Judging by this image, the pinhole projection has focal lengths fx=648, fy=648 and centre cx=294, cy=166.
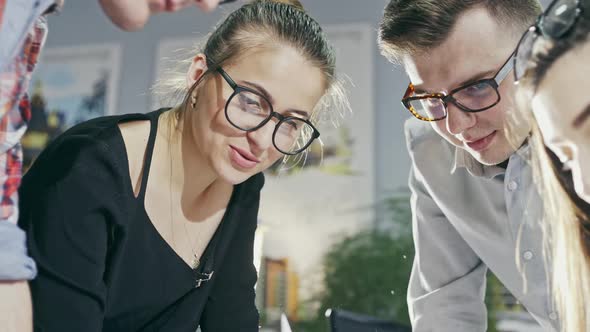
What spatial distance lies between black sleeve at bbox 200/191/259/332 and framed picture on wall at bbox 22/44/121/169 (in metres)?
2.66

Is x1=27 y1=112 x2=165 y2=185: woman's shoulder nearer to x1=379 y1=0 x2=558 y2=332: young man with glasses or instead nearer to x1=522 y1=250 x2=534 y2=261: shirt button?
x1=379 y1=0 x2=558 y2=332: young man with glasses

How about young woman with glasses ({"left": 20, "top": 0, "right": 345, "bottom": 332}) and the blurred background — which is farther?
the blurred background

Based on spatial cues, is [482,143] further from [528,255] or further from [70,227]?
[70,227]

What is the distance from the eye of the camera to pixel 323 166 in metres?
3.49

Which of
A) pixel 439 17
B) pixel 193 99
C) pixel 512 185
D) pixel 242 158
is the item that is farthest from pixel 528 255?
pixel 193 99

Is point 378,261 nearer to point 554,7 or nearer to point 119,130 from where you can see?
point 119,130

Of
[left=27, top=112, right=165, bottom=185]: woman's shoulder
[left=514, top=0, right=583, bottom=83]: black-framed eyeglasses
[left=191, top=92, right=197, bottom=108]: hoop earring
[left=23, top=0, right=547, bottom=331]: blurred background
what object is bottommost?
[left=23, top=0, right=547, bottom=331]: blurred background

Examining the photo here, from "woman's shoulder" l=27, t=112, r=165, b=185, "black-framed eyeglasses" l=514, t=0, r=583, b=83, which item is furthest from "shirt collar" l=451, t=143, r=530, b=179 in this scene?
"woman's shoulder" l=27, t=112, r=165, b=185

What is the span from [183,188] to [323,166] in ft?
7.38

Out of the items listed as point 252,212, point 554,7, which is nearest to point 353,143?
point 252,212

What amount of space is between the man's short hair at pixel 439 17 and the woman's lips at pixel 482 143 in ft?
0.66

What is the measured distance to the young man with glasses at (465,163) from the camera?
121 centimetres

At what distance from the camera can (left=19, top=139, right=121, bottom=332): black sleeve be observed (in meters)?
0.96

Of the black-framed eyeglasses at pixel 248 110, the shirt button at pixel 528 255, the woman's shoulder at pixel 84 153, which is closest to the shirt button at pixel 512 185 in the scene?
the shirt button at pixel 528 255
